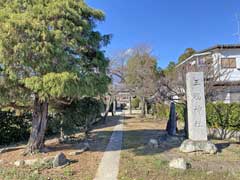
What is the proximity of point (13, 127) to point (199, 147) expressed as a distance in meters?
8.96

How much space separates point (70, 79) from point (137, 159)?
3454 millimetres

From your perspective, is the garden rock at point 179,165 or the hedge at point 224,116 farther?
the hedge at point 224,116

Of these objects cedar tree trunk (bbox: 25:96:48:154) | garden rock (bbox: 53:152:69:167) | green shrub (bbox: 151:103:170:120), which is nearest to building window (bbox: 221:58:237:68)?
green shrub (bbox: 151:103:170:120)

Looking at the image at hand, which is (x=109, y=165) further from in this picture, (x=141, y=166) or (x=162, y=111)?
(x=162, y=111)

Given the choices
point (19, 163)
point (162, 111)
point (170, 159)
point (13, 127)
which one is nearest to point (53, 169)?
point (19, 163)

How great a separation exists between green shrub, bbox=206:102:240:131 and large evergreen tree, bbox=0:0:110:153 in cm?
779

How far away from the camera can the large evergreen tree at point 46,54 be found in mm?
6621

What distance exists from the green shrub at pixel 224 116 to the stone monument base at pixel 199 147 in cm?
447

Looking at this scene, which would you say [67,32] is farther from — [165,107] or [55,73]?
[165,107]

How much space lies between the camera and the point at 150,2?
15602 mm

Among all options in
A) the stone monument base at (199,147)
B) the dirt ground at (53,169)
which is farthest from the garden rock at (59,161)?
the stone monument base at (199,147)

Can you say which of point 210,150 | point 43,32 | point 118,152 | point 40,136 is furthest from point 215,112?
point 43,32

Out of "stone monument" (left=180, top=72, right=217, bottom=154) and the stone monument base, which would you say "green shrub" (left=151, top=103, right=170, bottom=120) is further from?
the stone monument base

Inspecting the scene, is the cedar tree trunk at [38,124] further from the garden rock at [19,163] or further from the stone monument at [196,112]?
the stone monument at [196,112]
